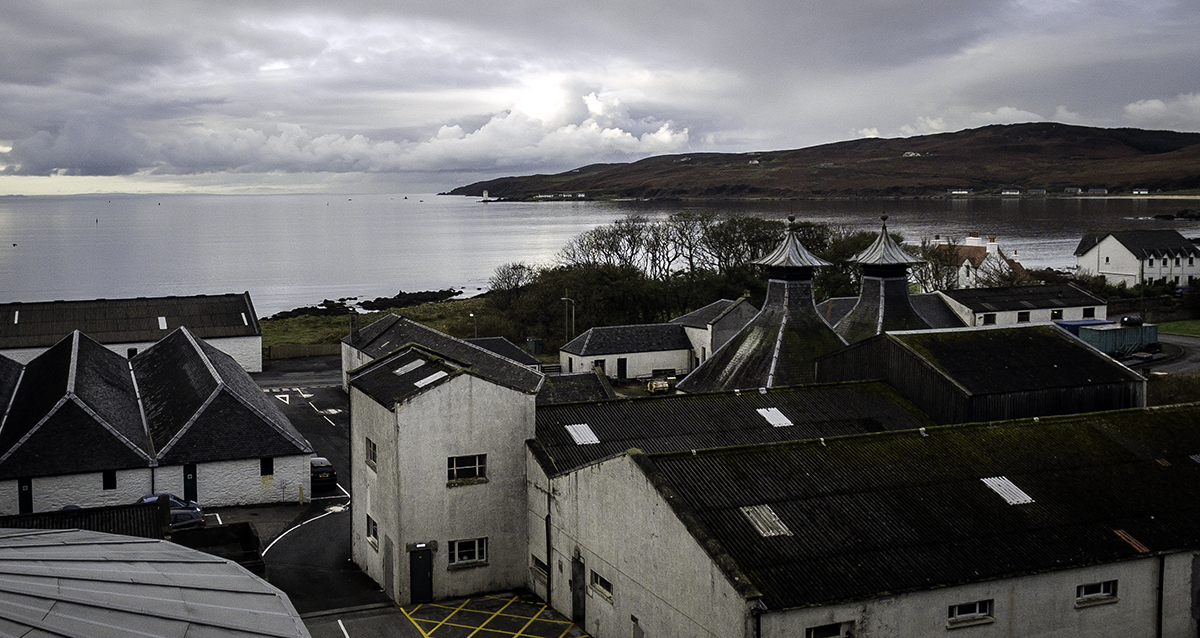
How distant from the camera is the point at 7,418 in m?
39.0

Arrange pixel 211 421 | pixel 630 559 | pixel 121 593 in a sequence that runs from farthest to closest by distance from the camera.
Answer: pixel 211 421 < pixel 630 559 < pixel 121 593

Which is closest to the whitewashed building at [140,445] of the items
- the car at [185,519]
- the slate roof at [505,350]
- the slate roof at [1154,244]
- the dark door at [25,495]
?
the dark door at [25,495]

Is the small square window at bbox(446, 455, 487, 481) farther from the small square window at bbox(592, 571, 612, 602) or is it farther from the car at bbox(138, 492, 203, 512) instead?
the car at bbox(138, 492, 203, 512)

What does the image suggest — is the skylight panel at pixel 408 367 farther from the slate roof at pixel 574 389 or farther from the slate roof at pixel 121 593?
the slate roof at pixel 574 389

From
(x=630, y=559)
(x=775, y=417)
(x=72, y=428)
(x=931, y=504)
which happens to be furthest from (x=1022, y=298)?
(x=72, y=428)

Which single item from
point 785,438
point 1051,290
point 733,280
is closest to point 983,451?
point 785,438

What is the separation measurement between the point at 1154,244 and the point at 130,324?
98.3 meters

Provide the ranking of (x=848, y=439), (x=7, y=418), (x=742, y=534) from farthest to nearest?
(x=7, y=418)
(x=848, y=439)
(x=742, y=534)

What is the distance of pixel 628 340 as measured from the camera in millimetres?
63281

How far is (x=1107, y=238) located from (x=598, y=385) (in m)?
83.1

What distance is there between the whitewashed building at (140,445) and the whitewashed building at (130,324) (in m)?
21.4

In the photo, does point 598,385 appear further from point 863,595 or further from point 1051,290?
point 1051,290

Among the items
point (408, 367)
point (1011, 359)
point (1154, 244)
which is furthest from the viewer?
point (1154, 244)

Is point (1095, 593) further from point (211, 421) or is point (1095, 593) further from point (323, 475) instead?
point (211, 421)
